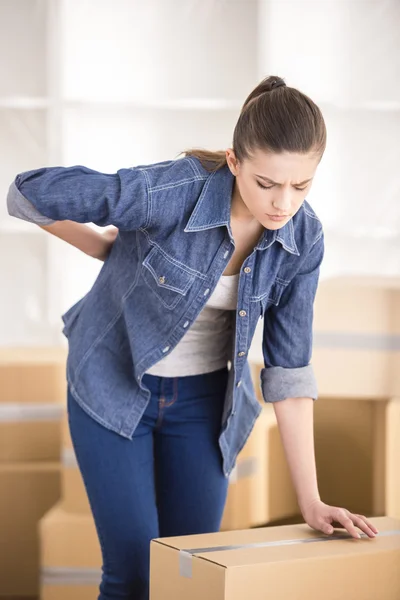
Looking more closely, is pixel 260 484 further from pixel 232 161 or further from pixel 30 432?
pixel 232 161

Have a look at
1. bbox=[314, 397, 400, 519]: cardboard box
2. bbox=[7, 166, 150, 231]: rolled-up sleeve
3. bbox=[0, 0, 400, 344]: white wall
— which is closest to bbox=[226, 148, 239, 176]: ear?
bbox=[7, 166, 150, 231]: rolled-up sleeve

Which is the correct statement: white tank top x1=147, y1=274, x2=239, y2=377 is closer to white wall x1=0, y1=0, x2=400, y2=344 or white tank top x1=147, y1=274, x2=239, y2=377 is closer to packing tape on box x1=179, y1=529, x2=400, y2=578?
packing tape on box x1=179, y1=529, x2=400, y2=578

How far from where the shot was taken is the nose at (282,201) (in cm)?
116

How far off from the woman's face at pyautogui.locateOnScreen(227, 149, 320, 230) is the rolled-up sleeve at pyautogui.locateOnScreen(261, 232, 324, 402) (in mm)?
169

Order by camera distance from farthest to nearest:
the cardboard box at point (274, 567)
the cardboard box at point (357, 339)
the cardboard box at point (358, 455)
A: the cardboard box at point (358, 455) < the cardboard box at point (357, 339) < the cardboard box at point (274, 567)

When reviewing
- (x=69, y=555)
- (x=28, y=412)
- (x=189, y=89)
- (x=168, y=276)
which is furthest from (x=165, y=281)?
(x=189, y=89)

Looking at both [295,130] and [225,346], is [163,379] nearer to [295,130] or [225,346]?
[225,346]

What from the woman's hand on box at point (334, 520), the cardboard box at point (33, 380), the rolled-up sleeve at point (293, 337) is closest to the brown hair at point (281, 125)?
the rolled-up sleeve at point (293, 337)

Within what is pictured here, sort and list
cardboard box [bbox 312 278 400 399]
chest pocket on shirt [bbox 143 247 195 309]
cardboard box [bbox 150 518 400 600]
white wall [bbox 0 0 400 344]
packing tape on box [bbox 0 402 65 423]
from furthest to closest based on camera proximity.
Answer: white wall [bbox 0 0 400 344] → packing tape on box [bbox 0 402 65 423] → cardboard box [bbox 312 278 400 399] → chest pocket on shirt [bbox 143 247 195 309] → cardboard box [bbox 150 518 400 600]

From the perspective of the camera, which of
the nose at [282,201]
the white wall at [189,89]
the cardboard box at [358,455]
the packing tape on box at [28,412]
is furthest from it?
the white wall at [189,89]

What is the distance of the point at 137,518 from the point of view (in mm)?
1345

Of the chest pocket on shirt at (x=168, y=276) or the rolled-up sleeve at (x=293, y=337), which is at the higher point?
the chest pocket on shirt at (x=168, y=276)

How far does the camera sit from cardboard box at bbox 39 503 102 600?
2.06 m

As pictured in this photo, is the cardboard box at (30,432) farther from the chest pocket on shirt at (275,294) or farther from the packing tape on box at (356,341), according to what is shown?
the chest pocket on shirt at (275,294)
